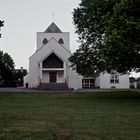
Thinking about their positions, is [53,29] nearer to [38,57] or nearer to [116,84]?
[38,57]

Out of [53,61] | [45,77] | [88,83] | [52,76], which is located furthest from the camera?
[88,83]

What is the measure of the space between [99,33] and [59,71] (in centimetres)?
3060

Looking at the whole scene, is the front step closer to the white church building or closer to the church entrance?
the white church building

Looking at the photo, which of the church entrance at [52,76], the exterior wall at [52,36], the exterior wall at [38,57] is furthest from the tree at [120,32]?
the exterior wall at [52,36]

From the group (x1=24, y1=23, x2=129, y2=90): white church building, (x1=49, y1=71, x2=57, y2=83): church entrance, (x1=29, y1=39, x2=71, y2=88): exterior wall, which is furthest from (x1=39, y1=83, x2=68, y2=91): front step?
(x1=29, y1=39, x2=71, y2=88): exterior wall

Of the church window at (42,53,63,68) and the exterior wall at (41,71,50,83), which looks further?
the exterior wall at (41,71,50,83)

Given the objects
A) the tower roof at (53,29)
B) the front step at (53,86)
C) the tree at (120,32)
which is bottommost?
the front step at (53,86)

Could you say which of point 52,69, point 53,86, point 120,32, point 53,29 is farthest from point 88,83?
point 120,32

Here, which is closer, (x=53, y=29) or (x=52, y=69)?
(x=52, y=69)

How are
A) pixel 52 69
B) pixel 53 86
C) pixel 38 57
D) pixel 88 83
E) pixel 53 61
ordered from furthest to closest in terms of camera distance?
pixel 88 83 → pixel 38 57 → pixel 53 61 → pixel 52 69 → pixel 53 86

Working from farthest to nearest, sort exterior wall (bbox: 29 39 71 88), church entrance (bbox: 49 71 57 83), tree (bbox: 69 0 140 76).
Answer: exterior wall (bbox: 29 39 71 88) → church entrance (bbox: 49 71 57 83) → tree (bbox: 69 0 140 76)

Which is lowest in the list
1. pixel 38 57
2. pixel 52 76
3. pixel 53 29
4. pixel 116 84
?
pixel 116 84

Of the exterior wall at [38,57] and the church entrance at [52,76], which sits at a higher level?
the exterior wall at [38,57]

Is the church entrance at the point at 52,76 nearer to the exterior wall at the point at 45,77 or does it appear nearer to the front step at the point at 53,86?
the exterior wall at the point at 45,77
